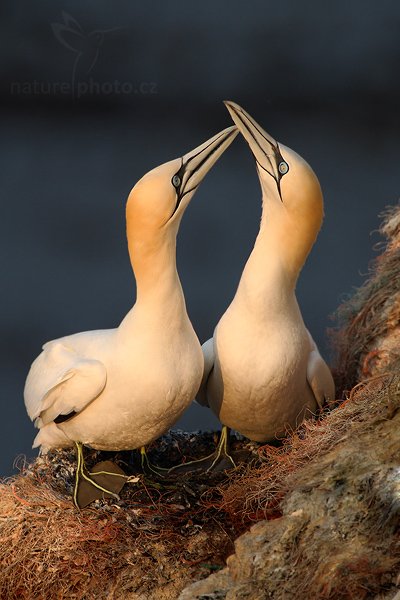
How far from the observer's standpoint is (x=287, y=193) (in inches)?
166

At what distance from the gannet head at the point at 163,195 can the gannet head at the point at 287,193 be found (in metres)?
0.27

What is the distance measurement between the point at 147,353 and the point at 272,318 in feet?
1.76

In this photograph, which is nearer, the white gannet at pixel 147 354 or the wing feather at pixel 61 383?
the white gannet at pixel 147 354

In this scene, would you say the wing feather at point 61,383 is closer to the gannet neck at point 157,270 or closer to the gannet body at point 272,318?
the gannet neck at point 157,270

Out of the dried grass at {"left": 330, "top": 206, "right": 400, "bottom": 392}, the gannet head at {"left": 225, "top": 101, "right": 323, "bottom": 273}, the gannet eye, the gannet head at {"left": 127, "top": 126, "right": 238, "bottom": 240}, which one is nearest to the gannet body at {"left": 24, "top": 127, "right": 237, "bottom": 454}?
the gannet head at {"left": 127, "top": 126, "right": 238, "bottom": 240}

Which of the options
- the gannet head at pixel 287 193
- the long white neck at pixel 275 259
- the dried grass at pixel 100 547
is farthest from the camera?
the long white neck at pixel 275 259

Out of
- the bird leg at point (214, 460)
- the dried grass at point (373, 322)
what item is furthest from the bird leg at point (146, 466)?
the dried grass at point (373, 322)

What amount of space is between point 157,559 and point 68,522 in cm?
40

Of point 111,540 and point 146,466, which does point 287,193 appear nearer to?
point 146,466

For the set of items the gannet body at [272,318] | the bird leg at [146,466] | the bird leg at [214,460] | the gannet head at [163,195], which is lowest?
the bird leg at [214,460]

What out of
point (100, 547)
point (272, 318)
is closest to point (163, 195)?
point (272, 318)

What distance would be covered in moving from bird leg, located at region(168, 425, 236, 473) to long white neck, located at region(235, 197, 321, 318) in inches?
23.2

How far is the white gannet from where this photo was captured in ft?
13.2

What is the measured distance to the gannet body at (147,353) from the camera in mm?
4031
